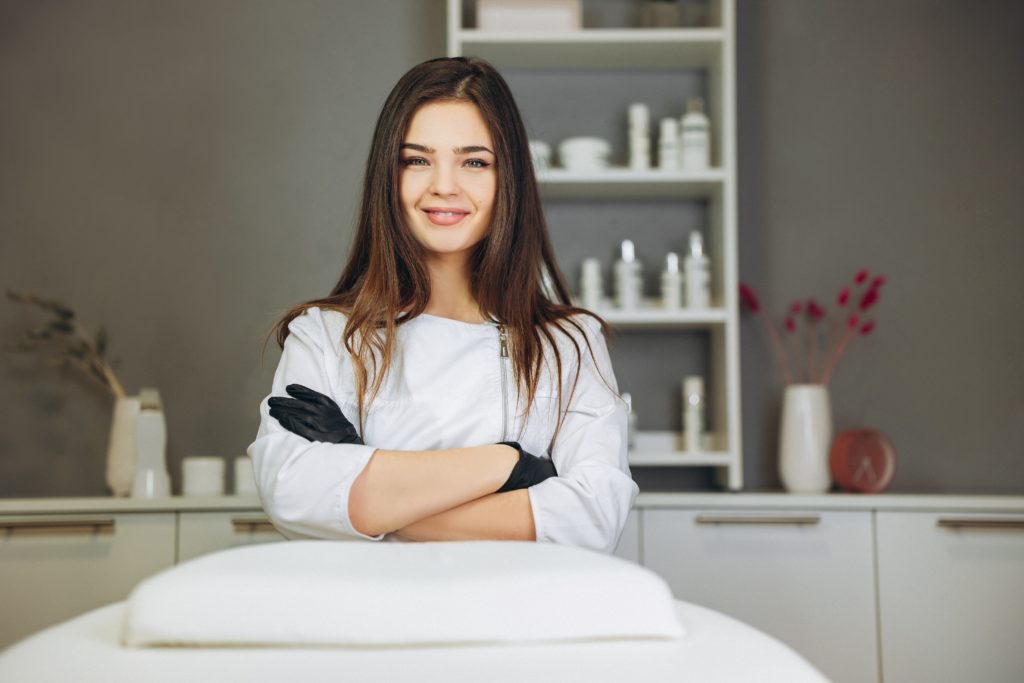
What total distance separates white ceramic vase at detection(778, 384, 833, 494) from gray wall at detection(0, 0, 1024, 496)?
0.23m

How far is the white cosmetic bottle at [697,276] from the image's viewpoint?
8.40ft

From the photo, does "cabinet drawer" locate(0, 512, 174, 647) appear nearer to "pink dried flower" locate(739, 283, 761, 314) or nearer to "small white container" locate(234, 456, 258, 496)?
"small white container" locate(234, 456, 258, 496)

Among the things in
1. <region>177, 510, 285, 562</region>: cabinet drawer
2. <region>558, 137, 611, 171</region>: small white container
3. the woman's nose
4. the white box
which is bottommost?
<region>177, 510, 285, 562</region>: cabinet drawer

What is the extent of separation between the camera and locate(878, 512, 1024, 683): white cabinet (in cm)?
220

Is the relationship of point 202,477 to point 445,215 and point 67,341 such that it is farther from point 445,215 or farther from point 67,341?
point 445,215

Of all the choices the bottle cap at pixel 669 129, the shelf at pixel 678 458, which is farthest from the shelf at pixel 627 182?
the shelf at pixel 678 458

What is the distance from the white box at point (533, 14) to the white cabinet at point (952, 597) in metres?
1.50

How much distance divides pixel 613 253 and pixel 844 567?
1.05 meters

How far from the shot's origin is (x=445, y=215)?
4.80 feet

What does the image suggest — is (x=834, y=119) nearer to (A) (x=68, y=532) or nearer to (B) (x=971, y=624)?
(B) (x=971, y=624)

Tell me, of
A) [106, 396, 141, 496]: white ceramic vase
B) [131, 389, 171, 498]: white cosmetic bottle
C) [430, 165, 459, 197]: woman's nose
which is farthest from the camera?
[106, 396, 141, 496]: white ceramic vase

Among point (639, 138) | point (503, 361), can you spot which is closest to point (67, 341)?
point (639, 138)

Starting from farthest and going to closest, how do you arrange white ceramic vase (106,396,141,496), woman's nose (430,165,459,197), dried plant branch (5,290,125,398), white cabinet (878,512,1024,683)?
dried plant branch (5,290,125,398)
white ceramic vase (106,396,141,496)
white cabinet (878,512,1024,683)
woman's nose (430,165,459,197)

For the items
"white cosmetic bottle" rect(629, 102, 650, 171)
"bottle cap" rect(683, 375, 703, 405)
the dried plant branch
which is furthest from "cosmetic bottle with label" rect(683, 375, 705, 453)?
the dried plant branch
